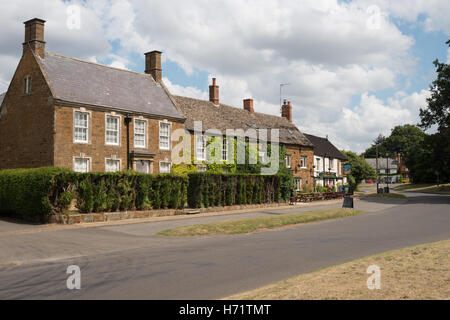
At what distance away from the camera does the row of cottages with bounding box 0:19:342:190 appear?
92.5ft

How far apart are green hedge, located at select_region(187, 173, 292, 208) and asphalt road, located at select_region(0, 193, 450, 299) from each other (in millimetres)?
8363

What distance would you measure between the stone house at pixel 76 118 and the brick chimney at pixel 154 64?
3.43 meters

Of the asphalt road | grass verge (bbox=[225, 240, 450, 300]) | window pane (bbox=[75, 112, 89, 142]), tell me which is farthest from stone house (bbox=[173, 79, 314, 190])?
grass verge (bbox=[225, 240, 450, 300])

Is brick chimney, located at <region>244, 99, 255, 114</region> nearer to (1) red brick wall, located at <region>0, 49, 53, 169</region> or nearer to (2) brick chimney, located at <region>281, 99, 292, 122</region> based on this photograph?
(2) brick chimney, located at <region>281, 99, 292, 122</region>

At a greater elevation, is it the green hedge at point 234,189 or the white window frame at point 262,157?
the white window frame at point 262,157

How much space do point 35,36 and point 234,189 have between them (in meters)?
17.1

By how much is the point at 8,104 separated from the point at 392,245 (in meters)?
28.8

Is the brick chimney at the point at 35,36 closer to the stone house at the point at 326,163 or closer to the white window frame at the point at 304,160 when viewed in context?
the white window frame at the point at 304,160

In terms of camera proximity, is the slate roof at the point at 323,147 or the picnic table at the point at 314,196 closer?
the picnic table at the point at 314,196

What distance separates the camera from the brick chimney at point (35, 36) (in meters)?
29.5

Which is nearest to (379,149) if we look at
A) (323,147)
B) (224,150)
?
(323,147)

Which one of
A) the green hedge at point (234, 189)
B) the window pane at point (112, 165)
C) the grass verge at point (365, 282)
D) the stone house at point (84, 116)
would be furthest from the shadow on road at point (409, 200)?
the grass verge at point (365, 282)
